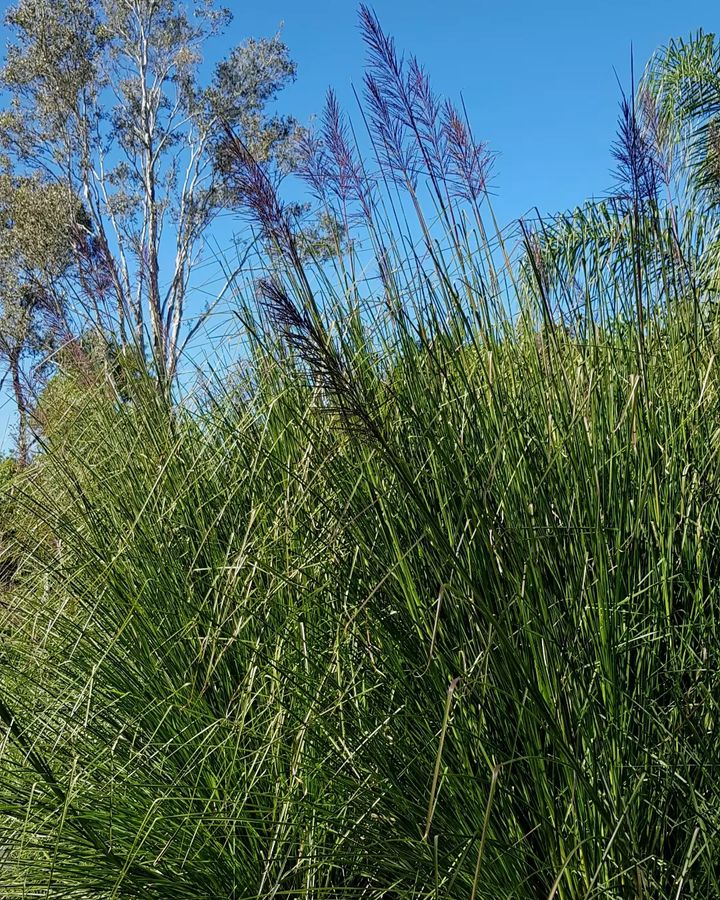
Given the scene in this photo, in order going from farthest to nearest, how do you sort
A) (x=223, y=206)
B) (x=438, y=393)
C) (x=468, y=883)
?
1. (x=223, y=206)
2. (x=438, y=393)
3. (x=468, y=883)

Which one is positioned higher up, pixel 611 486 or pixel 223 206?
pixel 223 206

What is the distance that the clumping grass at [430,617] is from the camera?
1.29 metres

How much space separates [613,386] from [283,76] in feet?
71.2

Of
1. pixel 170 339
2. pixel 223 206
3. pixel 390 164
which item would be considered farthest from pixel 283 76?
pixel 390 164

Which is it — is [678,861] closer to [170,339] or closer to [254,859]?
[254,859]

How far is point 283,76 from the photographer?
21359 millimetres

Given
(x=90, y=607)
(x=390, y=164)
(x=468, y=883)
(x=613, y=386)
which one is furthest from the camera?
(x=90, y=607)

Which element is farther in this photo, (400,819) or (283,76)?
(283,76)

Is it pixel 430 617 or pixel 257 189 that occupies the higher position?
pixel 257 189

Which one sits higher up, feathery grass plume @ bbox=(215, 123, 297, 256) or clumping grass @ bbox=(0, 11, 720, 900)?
feathery grass plume @ bbox=(215, 123, 297, 256)

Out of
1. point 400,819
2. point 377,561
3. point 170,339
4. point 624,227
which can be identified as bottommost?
point 400,819

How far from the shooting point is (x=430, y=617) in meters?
1.37

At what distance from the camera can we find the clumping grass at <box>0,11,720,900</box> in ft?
4.24

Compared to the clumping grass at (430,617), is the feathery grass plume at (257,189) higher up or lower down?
higher up
